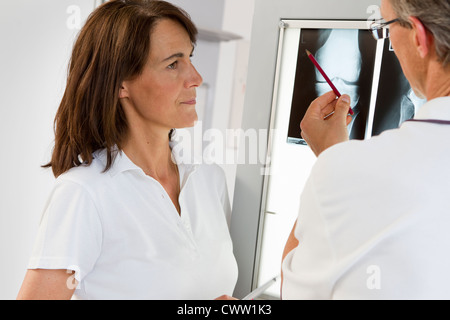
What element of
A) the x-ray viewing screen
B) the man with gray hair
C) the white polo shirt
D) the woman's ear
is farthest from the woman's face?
the man with gray hair

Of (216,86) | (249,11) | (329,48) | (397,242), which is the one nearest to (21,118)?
(216,86)

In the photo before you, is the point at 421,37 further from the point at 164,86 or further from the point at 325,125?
the point at 164,86

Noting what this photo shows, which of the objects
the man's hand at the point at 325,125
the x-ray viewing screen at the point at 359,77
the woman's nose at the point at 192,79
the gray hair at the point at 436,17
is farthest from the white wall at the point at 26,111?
the gray hair at the point at 436,17

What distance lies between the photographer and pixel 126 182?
107 centimetres

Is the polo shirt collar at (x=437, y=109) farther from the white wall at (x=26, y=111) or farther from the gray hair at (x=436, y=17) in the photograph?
the white wall at (x=26, y=111)

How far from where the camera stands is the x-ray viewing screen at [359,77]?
1089 millimetres

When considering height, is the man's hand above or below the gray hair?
below

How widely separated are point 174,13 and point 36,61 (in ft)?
2.55

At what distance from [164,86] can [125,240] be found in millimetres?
360

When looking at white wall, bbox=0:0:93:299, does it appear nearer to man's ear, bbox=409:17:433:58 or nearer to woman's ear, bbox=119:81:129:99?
woman's ear, bbox=119:81:129:99

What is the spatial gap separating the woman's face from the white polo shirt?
0.41ft

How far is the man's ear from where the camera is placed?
65 centimetres
